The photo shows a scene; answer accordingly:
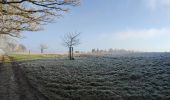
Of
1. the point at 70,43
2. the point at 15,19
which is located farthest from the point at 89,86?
the point at 70,43

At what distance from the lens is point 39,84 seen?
59.5 ft

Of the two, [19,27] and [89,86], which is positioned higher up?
[19,27]

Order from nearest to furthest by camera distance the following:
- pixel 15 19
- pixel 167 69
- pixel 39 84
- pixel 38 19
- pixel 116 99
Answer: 1. pixel 116 99
2. pixel 39 84
3. pixel 167 69
4. pixel 38 19
5. pixel 15 19

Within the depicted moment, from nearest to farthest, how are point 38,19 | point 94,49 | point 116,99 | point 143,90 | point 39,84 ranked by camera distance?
point 116,99
point 143,90
point 39,84
point 38,19
point 94,49

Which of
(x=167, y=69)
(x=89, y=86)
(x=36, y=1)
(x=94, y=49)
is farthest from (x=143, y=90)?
(x=94, y=49)

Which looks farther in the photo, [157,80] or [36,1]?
[36,1]

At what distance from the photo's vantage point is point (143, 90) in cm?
1451

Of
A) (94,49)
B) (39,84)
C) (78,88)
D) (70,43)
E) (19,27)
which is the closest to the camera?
(78,88)

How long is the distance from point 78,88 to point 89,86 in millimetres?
769

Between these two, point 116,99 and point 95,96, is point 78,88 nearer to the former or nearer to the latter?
point 95,96

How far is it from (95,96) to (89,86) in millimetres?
2591

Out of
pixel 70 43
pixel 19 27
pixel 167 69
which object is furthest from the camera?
pixel 70 43

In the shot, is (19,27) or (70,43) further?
(70,43)

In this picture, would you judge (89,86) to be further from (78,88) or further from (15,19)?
(15,19)
